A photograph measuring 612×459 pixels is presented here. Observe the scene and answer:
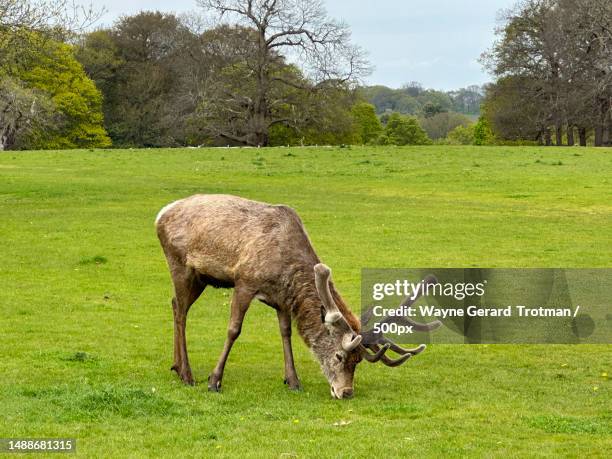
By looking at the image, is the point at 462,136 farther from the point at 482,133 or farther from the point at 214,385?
the point at 214,385

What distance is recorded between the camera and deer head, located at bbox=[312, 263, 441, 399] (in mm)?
10516

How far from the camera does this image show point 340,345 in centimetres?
1071

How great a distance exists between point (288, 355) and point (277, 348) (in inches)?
102

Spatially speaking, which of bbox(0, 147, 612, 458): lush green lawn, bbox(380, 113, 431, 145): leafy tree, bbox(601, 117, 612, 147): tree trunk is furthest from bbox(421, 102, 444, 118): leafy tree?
bbox(0, 147, 612, 458): lush green lawn

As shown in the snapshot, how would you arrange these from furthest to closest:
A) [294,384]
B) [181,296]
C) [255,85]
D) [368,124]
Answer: [368,124] < [255,85] < [181,296] < [294,384]

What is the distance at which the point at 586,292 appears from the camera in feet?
58.4

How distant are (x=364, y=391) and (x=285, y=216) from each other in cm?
240

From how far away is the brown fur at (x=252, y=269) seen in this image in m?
10.9

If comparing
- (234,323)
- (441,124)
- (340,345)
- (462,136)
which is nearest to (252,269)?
(234,323)

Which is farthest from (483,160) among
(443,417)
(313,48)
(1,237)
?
(443,417)

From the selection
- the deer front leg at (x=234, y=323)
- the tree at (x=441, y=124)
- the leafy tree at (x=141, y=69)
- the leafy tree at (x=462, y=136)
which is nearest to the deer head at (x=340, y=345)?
the deer front leg at (x=234, y=323)

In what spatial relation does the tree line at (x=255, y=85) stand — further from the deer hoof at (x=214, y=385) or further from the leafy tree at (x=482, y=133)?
the deer hoof at (x=214, y=385)

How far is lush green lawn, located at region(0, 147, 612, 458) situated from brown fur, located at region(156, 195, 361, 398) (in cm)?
48

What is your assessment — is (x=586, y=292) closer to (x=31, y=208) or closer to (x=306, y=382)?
(x=306, y=382)
